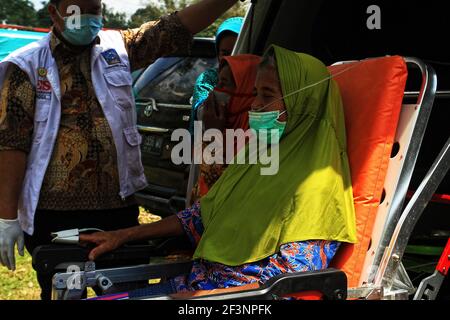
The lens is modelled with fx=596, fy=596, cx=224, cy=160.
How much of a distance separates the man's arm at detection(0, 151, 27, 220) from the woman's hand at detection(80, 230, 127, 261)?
380mm

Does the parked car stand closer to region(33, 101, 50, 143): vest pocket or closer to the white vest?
the white vest

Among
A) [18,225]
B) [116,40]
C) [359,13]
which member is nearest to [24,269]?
[18,225]

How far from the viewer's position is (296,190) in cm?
210

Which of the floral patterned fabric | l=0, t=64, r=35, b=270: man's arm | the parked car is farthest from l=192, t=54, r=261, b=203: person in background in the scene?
the parked car

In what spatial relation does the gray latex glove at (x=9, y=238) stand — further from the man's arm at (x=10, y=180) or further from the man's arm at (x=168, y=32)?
the man's arm at (x=168, y=32)

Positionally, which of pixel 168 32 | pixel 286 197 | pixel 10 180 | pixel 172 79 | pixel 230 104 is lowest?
pixel 172 79

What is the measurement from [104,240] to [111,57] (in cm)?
88

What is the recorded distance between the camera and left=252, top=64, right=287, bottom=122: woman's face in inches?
87.2

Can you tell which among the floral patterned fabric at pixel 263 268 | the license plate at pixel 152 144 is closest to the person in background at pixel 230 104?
the floral patterned fabric at pixel 263 268

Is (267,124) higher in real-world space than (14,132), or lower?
higher

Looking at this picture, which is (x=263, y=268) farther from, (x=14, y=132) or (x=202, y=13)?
(x=202, y=13)

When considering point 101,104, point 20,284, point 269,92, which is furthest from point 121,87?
point 20,284

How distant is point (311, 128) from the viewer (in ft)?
7.15

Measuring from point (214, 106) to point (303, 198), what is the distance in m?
0.95
